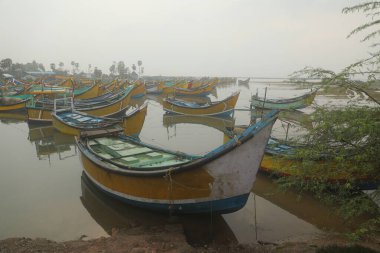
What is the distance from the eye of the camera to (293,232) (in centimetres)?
652

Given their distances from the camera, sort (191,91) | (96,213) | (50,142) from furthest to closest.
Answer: (191,91), (50,142), (96,213)

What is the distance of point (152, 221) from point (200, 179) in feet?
6.71

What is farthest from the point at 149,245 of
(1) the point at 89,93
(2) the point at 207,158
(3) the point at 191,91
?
(3) the point at 191,91

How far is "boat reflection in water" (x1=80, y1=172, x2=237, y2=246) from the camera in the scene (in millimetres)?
6047

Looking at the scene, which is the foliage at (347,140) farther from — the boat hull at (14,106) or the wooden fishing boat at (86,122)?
the boat hull at (14,106)

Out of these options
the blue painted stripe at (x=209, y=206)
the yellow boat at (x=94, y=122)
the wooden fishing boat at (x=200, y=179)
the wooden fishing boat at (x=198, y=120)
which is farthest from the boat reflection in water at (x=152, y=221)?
the wooden fishing boat at (x=198, y=120)

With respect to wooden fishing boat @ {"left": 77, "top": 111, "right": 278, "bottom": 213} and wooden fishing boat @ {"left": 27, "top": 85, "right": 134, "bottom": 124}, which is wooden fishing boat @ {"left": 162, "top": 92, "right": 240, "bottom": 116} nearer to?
wooden fishing boat @ {"left": 27, "top": 85, "right": 134, "bottom": 124}

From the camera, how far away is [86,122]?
1476 centimetres

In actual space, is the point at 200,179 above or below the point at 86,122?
above

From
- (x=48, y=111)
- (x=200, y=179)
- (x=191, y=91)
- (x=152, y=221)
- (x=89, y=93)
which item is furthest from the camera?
(x=191, y=91)

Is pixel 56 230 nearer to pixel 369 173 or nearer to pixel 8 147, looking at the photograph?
pixel 369 173

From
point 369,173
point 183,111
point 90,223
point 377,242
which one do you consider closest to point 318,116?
point 369,173

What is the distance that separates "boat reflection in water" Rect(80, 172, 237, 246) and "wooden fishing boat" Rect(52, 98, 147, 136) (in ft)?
14.3

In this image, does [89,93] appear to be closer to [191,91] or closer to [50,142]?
[50,142]
